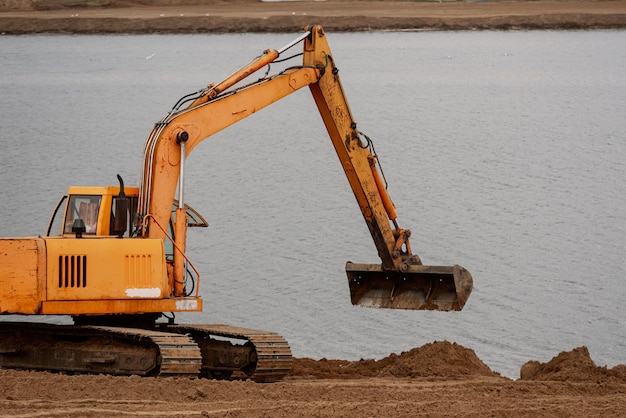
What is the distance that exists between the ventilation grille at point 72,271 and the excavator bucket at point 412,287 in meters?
5.03

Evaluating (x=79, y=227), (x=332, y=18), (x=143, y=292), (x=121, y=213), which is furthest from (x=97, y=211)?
(x=332, y=18)

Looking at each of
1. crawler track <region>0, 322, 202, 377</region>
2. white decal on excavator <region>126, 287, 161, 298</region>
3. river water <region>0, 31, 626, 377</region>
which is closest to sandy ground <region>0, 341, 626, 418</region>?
crawler track <region>0, 322, 202, 377</region>

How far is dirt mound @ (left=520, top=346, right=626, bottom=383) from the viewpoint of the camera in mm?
15109

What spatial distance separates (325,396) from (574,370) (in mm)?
3826

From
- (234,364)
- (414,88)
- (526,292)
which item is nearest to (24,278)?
(234,364)

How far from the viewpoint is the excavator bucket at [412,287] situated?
16891mm

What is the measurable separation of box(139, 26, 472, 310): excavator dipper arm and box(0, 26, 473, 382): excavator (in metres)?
0.02

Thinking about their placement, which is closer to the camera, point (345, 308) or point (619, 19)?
point (345, 308)

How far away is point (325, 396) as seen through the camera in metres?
13.1

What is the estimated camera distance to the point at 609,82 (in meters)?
61.4

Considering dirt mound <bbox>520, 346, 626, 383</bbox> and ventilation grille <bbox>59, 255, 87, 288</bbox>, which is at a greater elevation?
ventilation grille <bbox>59, 255, 87, 288</bbox>

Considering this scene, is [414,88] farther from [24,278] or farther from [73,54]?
[24,278]

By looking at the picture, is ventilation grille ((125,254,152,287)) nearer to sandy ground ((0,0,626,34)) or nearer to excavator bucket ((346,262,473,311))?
excavator bucket ((346,262,473,311))

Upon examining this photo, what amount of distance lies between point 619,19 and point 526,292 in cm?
7083
